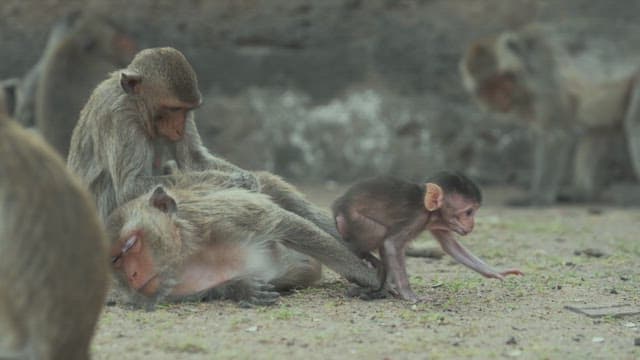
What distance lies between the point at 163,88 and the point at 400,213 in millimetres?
1491

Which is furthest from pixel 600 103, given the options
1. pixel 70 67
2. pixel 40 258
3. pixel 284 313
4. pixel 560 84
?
pixel 40 258

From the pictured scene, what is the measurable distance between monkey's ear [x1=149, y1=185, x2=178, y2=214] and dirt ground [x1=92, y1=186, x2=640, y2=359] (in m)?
0.52

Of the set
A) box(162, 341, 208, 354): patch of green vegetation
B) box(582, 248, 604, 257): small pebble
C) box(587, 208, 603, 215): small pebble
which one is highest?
box(162, 341, 208, 354): patch of green vegetation

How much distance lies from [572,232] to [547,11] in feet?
15.7

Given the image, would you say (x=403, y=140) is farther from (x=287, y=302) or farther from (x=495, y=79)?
(x=287, y=302)

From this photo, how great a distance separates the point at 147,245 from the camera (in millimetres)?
6328

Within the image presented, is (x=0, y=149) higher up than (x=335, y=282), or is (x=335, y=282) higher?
(x=0, y=149)

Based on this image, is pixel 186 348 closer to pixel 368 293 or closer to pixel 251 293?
pixel 251 293

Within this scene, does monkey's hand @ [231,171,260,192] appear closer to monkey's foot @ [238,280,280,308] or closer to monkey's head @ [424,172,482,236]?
monkey's foot @ [238,280,280,308]

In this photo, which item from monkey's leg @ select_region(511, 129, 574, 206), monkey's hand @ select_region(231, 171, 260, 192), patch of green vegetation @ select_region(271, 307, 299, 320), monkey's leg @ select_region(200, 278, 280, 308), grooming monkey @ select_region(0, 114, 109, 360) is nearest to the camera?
grooming monkey @ select_region(0, 114, 109, 360)

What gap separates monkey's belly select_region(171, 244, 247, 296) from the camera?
655 cm

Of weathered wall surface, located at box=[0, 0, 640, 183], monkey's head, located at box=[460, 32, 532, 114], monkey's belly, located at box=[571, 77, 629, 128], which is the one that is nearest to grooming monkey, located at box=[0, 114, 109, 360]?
weathered wall surface, located at box=[0, 0, 640, 183]

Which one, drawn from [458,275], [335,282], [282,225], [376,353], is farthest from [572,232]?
[376,353]

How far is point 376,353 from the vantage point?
17.6 feet
